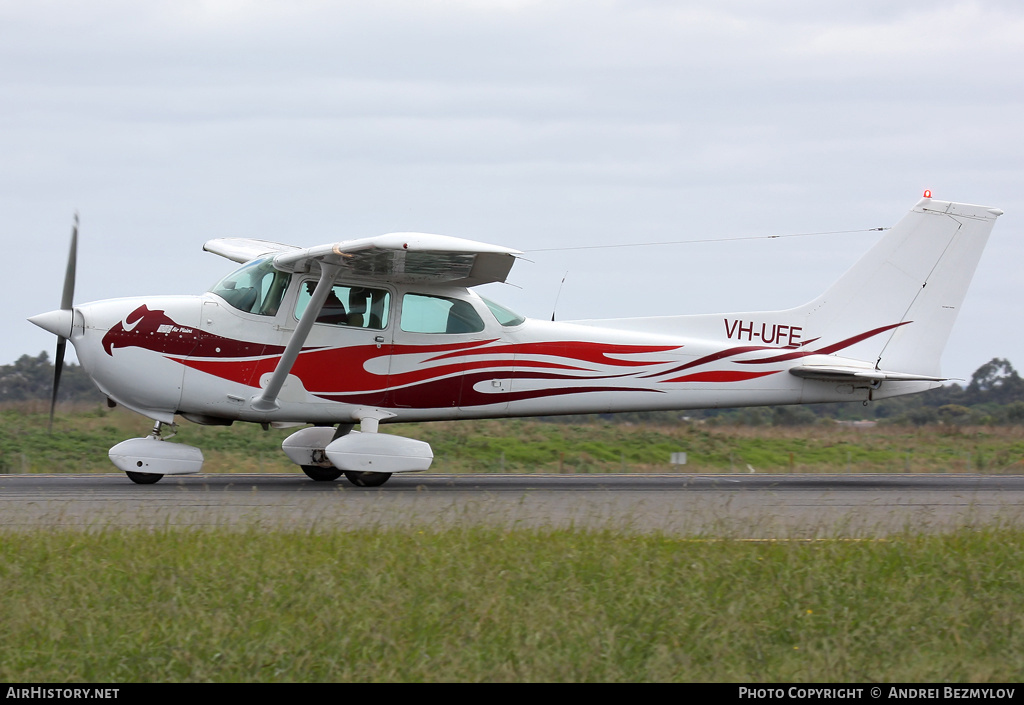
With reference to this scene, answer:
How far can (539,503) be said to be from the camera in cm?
1059

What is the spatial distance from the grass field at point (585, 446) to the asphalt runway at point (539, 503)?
4901 millimetres

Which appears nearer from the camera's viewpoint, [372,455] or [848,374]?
[372,455]

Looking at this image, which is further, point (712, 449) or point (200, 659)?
point (712, 449)

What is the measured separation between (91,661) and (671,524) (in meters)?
5.22

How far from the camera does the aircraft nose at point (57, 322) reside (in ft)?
38.2

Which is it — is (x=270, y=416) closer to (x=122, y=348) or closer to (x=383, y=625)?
(x=122, y=348)

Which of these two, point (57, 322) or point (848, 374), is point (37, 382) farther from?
point (848, 374)

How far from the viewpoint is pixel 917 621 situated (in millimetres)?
5223

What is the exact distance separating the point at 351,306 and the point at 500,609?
7.61 m

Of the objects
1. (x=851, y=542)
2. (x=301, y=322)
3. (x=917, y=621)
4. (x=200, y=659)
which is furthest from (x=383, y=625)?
(x=301, y=322)

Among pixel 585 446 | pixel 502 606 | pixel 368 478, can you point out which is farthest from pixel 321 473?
pixel 585 446

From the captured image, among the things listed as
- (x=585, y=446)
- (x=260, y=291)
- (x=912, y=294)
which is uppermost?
(x=912, y=294)

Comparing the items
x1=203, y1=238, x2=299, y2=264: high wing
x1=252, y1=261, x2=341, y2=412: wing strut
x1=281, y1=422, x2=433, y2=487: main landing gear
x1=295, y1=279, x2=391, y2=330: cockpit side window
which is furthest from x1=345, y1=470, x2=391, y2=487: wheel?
x1=203, y1=238, x2=299, y2=264: high wing

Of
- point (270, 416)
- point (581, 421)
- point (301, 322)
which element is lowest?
point (581, 421)
